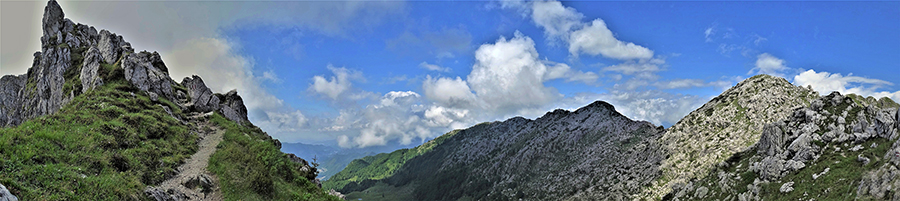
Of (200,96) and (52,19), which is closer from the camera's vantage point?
(200,96)

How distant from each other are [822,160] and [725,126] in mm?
50422

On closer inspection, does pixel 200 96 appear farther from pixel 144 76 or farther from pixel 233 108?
pixel 144 76

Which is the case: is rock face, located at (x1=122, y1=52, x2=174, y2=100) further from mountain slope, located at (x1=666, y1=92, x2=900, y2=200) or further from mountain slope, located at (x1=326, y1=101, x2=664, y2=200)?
mountain slope, located at (x1=326, y1=101, x2=664, y2=200)

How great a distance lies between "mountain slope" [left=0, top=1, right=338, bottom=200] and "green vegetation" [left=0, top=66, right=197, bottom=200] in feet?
0.27

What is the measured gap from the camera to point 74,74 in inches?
2621

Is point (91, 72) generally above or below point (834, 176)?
above

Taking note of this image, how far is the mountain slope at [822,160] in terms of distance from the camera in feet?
94.6

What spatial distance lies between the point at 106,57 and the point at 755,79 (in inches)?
5994

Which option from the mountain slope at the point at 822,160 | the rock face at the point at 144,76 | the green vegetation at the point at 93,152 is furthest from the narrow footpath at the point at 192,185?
the mountain slope at the point at 822,160

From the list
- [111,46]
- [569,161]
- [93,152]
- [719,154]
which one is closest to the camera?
[93,152]

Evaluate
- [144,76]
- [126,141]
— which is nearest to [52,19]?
[144,76]

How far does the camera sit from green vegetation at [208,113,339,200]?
30.5 meters

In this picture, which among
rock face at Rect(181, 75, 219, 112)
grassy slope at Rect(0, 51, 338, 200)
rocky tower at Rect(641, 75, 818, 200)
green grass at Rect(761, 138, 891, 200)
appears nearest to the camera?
grassy slope at Rect(0, 51, 338, 200)

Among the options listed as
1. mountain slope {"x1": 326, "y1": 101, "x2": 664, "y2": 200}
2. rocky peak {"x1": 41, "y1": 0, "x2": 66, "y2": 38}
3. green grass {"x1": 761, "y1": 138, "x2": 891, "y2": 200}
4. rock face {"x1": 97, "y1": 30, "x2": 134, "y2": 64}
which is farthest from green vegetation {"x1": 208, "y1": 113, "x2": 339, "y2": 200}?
mountain slope {"x1": 326, "y1": 101, "x2": 664, "y2": 200}
